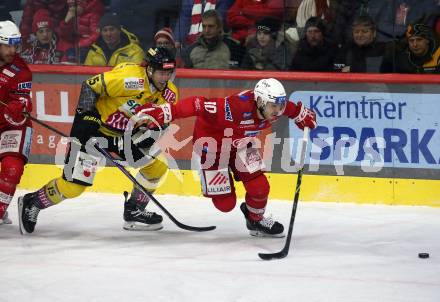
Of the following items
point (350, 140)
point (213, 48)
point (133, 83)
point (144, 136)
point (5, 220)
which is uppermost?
point (213, 48)

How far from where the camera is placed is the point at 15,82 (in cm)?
632

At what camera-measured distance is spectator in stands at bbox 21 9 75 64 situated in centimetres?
787

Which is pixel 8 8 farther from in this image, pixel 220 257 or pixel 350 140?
pixel 220 257

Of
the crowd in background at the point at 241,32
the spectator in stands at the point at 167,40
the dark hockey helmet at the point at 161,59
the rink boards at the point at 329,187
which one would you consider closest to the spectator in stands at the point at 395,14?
the crowd in background at the point at 241,32

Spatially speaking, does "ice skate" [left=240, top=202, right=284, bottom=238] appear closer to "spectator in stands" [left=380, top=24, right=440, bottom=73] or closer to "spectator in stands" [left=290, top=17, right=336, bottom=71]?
"spectator in stands" [left=290, top=17, right=336, bottom=71]

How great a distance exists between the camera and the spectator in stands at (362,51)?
7.04 m

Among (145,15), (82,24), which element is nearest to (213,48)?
(145,15)

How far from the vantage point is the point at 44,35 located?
7949 millimetres

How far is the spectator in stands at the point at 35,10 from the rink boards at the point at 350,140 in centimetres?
115

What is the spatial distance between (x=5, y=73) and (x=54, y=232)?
110cm

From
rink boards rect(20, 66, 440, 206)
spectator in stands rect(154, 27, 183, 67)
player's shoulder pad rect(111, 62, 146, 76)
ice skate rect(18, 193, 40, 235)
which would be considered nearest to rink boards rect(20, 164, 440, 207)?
rink boards rect(20, 66, 440, 206)

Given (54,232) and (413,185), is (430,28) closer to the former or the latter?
(413,185)

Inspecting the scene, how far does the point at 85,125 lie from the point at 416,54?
2529 millimetres

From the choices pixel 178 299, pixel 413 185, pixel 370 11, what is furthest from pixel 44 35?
pixel 178 299
